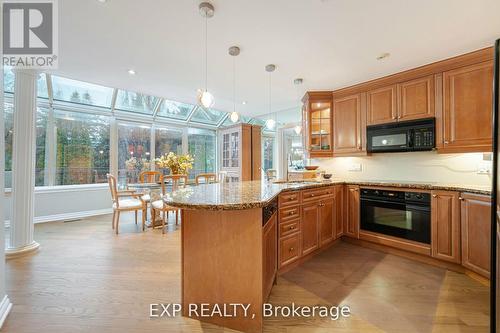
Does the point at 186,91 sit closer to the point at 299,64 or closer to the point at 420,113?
the point at 299,64

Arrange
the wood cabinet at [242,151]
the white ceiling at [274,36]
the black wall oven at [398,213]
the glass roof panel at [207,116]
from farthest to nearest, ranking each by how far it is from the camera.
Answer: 1. the glass roof panel at [207,116]
2. the wood cabinet at [242,151]
3. the black wall oven at [398,213]
4. the white ceiling at [274,36]

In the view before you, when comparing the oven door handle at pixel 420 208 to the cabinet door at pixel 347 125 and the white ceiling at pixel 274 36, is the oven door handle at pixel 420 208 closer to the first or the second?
the cabinet door at pixel 347 125

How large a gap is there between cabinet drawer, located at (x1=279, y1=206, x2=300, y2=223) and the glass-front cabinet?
176 cm

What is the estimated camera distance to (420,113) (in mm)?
2896

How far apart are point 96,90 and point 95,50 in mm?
2504

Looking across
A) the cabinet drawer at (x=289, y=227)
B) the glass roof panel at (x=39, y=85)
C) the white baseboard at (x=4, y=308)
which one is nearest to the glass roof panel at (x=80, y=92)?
the glass roof panel at (x=39, y=85)

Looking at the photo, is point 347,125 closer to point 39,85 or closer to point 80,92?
point 80,92

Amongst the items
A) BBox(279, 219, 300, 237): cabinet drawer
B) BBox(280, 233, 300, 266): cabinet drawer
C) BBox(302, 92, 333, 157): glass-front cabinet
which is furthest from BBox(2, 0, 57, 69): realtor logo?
BBox(302, 92, 333, 157): glass-front cabinet

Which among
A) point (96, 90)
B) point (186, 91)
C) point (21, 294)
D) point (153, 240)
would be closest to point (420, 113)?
point (186, 91)

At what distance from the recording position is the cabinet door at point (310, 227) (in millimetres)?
2510

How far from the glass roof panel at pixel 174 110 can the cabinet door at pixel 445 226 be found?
5.60m

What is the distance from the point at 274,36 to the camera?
2.38 meters

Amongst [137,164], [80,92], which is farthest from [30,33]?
[137,164]

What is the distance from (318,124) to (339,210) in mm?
1581
